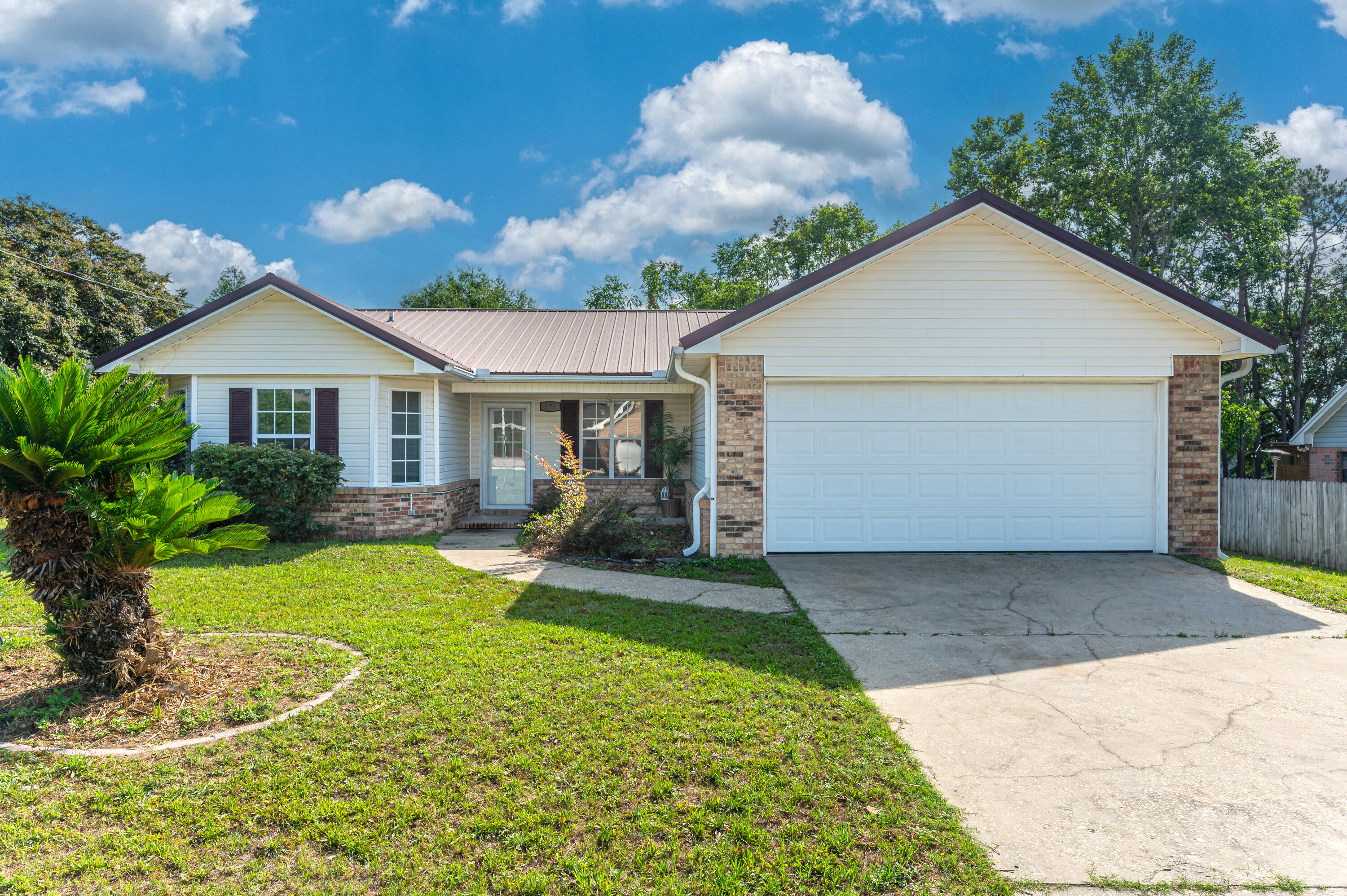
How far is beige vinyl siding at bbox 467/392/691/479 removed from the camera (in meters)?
14.5

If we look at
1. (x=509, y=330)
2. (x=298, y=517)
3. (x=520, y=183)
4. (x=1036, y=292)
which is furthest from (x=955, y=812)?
(x=520, y=183)

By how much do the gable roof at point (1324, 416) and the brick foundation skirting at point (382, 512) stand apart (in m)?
23.3

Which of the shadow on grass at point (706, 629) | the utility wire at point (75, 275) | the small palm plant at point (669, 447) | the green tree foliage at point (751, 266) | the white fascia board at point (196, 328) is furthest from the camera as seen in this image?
the green tree foliage at point (751, 266)

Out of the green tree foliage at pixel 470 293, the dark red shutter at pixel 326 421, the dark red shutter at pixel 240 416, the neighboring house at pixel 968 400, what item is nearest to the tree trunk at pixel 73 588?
the neighboring house at pixel 968 400

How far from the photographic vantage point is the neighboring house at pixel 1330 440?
730 inches

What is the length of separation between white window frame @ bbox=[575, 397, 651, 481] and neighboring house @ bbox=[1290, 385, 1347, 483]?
1855 cm

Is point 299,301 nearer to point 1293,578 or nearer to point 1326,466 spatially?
point 1293,578

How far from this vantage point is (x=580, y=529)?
10.0 meters

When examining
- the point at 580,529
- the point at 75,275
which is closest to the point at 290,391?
the point at 580,529

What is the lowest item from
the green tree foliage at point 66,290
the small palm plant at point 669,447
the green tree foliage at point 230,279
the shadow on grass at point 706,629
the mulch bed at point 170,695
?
the shadow on grass at point 706,629

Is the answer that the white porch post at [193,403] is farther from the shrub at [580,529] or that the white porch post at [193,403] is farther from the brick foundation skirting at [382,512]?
the shrub at [580,529]

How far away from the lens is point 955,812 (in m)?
3.08

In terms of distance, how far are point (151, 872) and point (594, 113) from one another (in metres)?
19.9

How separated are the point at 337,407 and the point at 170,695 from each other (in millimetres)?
8211
